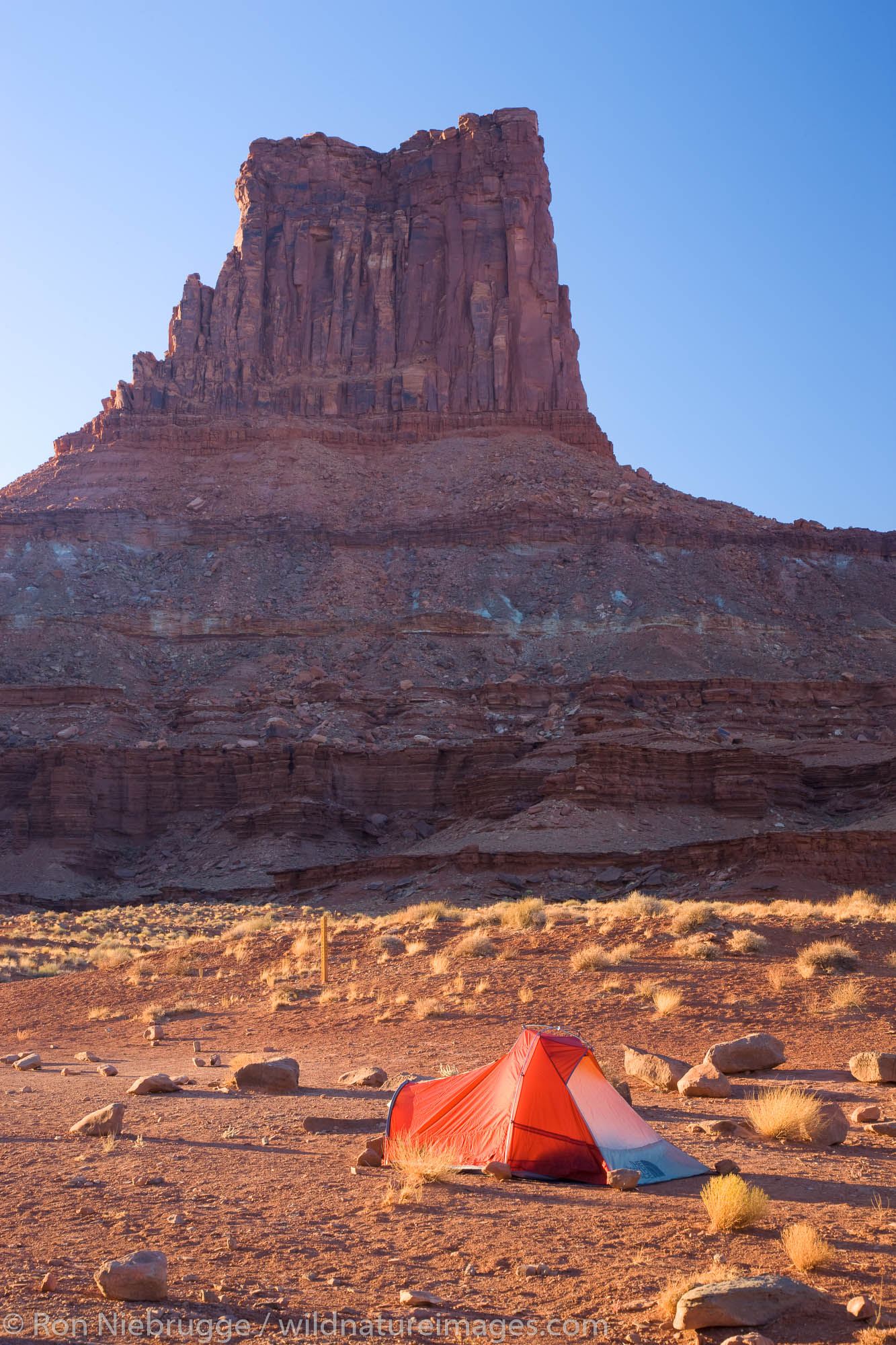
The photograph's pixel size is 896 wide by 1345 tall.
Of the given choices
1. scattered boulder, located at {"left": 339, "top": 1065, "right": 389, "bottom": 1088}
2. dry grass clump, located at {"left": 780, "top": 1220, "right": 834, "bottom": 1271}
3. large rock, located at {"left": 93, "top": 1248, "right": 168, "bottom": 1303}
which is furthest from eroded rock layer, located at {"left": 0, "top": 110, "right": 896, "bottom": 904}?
large rock, located at {"left": 93, "top": 1248, "right": 168, "bottom": 1303}

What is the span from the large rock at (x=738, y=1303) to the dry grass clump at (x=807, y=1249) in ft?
1.90

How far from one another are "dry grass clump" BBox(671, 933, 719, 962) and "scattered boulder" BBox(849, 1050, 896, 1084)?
21.6 ft

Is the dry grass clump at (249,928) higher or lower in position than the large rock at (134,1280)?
lower

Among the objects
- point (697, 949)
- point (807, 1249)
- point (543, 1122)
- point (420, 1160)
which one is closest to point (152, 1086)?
point (420, 1160)

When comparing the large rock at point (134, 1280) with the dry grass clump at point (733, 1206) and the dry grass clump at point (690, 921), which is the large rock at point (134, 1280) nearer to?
the dry grass clump at point (733, 1206)

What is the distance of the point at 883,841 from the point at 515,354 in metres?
58.9

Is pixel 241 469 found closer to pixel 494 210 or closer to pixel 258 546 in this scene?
pixel 258 546

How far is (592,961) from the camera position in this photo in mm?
19766

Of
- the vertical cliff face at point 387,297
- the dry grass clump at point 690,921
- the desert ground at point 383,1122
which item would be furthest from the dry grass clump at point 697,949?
the vertical cliff face at point 387,297

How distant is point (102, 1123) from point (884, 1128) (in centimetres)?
694

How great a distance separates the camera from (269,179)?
323 feet

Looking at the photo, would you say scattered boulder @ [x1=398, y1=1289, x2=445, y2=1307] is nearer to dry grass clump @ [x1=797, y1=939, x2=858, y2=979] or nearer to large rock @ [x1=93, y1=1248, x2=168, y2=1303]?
large rock @ [x1=93, y1=1248, x2=168, y2=1303]

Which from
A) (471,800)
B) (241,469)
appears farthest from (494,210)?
(471,800)

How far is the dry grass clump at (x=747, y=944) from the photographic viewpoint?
20.2m
